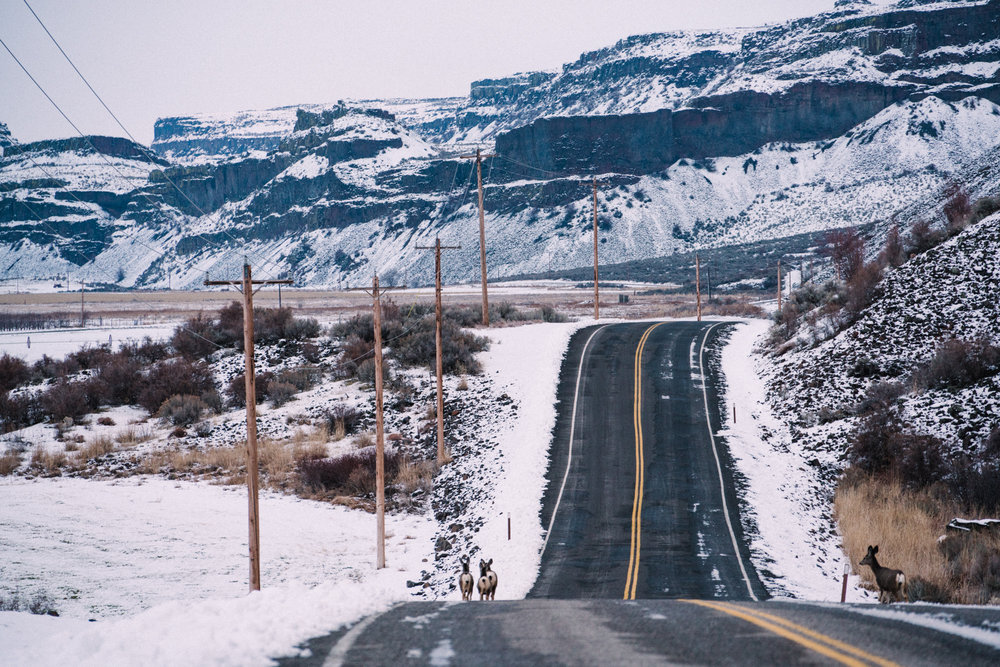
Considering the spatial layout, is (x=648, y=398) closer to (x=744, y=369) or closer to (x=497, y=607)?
(x=744, y=369)

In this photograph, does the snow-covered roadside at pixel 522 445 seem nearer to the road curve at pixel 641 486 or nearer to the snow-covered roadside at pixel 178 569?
the road curve at pixel 641 486

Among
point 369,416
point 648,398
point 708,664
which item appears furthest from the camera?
point 369,416

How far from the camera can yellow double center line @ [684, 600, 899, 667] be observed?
21.2 feet

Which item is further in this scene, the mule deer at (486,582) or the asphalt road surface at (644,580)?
the mule deer at (486,582)

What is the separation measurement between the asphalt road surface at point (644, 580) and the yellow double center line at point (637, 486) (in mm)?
71

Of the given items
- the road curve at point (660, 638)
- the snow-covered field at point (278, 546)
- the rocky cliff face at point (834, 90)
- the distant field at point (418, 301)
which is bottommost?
the snow-covered field at point (278, 546)

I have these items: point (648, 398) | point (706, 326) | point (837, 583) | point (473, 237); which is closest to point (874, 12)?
point (473, 237)

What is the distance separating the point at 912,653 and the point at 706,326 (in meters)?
45.2

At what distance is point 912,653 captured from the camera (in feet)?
22.2

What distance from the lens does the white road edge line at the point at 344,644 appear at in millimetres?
6844

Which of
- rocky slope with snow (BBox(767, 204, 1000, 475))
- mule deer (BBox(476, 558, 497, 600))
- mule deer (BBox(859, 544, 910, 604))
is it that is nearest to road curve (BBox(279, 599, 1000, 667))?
mule deer (BBox(859, 544, 910, 604))

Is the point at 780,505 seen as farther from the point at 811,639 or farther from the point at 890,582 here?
the point at 811,639

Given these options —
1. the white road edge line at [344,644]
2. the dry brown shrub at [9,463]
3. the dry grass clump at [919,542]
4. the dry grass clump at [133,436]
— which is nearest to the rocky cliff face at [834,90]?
the dry grass clump at [133,436]

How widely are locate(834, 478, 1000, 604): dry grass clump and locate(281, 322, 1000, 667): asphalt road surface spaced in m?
3.35
